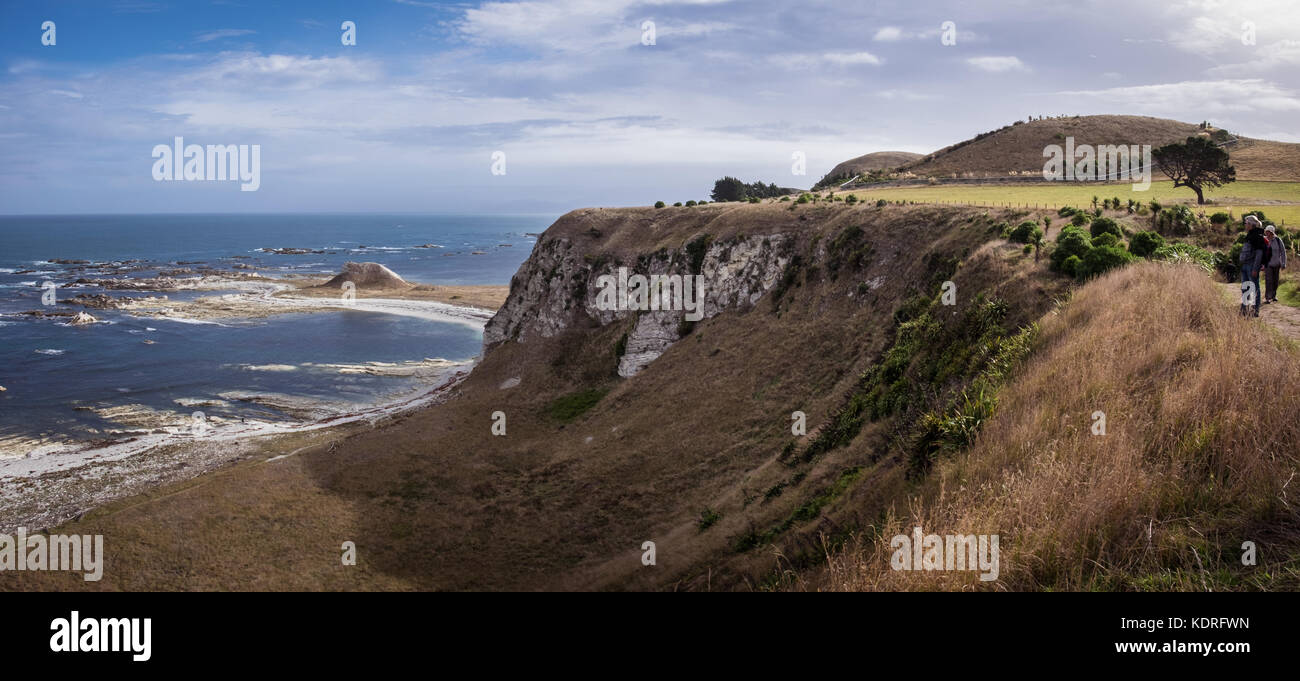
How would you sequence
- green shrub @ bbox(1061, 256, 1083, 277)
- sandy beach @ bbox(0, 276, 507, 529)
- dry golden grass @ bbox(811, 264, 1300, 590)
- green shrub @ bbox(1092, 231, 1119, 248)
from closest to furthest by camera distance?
dry golden grass @ bbox(811, 264, 1300, 590) < green shrub @ bbox(1061, 256, 1083, 277) < green shrub @ bbox(1092, 231, 1119, 248) < sandy beach @ bbox(0, 276, 507, 529)

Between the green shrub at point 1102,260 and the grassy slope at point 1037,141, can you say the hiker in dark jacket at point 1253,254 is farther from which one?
the grassy slope at point 1037,141

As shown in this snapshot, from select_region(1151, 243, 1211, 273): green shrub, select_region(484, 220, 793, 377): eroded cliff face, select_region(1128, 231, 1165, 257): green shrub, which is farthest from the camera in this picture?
select_region(484, 220, 793, 377): eroded cliff face

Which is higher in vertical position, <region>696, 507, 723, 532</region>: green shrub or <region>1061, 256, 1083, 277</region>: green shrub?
<region>1061, 256, 1083, 277</region>: green shrub

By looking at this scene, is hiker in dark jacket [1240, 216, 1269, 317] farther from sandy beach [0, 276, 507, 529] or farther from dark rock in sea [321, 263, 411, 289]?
dark rock in sea [321, 263, 411, 289]

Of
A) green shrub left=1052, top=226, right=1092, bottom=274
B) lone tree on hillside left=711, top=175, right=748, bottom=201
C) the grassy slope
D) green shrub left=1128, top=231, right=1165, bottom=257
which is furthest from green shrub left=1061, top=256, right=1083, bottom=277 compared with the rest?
lone tree on hillside left=711, top=175, right=748, bottom=201

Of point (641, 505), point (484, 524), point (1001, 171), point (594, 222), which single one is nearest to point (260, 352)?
point (594, 222)

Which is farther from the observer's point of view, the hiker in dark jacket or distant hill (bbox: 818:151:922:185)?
distant hill (bbox: 818:151:922:185)
